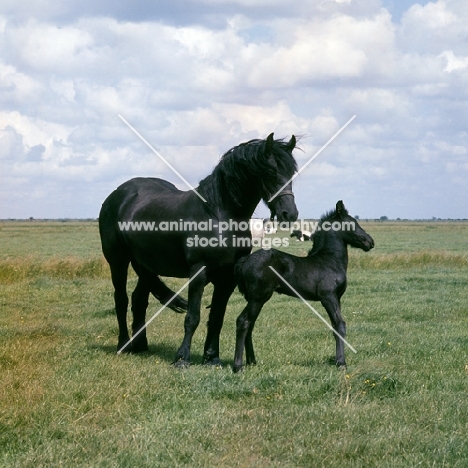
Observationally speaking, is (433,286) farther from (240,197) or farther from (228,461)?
(228,461)

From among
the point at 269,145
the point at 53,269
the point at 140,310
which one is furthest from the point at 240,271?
the point at 53,269

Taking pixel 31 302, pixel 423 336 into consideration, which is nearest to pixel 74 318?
pixel 31 302

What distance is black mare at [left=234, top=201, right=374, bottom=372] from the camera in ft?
25.0

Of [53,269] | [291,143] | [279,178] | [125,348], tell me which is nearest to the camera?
[279,178]

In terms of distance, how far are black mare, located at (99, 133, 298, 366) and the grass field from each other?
2.92ft

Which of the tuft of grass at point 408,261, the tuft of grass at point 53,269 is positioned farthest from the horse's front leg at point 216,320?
the tuft of grass at point 408,261

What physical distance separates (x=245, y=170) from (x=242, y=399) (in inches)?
103

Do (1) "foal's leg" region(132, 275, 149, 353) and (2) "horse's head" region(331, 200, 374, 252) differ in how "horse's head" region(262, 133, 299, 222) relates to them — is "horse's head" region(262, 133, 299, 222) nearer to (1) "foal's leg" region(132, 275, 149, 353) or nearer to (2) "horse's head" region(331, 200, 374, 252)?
(2) "horse's head" region(331, 200, 374, 252)

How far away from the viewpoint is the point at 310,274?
26.3 ft

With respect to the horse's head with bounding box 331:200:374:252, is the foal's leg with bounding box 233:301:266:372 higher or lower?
lower

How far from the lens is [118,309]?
10.0 metres

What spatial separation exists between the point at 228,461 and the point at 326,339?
591 cm

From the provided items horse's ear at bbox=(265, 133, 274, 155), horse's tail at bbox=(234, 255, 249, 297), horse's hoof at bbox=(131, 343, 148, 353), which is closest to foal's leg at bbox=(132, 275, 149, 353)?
horse's hoof at bbox=(131, 343, 148, 353)

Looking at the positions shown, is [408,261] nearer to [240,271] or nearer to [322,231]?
[322,231]
